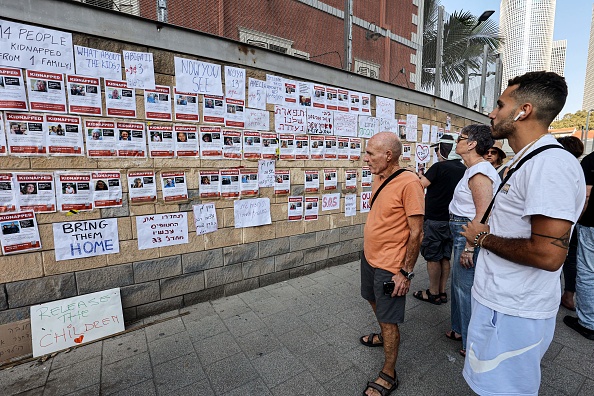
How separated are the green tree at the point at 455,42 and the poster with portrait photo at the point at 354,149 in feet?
8.01

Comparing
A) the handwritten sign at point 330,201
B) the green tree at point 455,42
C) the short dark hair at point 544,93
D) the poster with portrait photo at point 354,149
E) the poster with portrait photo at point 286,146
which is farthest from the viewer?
the green tree at point 455,42

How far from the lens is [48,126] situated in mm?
2525

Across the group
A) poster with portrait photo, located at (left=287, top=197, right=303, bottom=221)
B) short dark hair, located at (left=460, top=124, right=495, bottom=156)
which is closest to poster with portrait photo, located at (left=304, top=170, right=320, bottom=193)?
poster with portrait photo, located at (left=287, top=197, right=303, bottom=221)

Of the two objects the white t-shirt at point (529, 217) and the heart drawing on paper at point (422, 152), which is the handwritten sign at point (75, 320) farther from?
the heart drawing on paper at point (422, 152)

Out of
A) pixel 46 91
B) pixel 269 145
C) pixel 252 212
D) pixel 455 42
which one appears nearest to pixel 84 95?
pixel 46 91

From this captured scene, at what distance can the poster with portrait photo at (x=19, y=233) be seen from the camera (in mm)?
2436

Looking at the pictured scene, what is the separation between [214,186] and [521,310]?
2.90 meters

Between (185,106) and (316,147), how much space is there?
1.82 meters

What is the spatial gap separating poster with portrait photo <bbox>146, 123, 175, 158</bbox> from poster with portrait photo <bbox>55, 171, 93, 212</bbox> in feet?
2.01

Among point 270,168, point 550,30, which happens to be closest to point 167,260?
point 270,168

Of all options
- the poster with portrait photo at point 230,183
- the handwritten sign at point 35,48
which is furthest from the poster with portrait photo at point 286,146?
the handwritten sign at point 35,48

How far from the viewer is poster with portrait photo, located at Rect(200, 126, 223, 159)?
3256 mm

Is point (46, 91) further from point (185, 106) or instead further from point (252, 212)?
point (252, 212)

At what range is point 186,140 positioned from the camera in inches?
124
